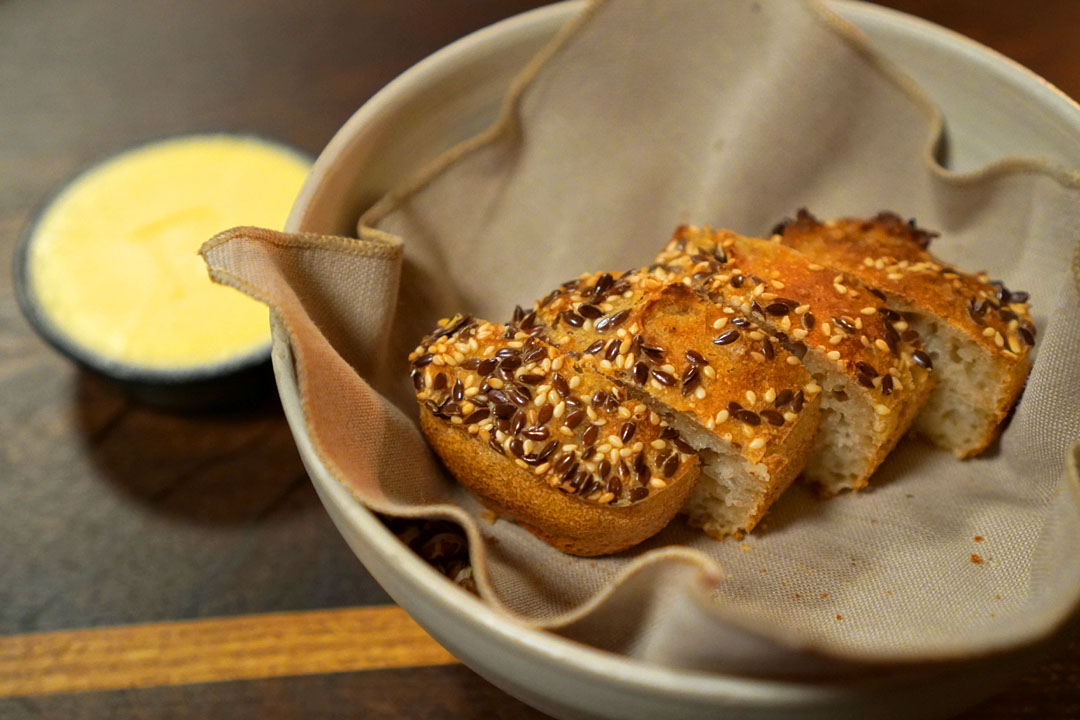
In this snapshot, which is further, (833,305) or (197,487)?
(197,487)

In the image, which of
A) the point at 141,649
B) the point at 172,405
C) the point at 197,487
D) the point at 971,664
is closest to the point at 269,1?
the point at 172,405

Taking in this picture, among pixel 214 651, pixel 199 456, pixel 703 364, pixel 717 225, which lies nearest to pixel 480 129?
pixel 717 225

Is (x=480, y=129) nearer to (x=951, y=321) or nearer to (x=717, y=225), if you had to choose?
(x=717, y=225)

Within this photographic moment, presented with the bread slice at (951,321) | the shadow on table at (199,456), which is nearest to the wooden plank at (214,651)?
the shadow on table at (199,456)

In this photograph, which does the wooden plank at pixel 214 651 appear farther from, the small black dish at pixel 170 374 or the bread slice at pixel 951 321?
the bread slice at pixel 951 321

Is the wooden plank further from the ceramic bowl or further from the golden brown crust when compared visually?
the golden brown crust

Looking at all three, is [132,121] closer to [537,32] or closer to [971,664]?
[537,32]
